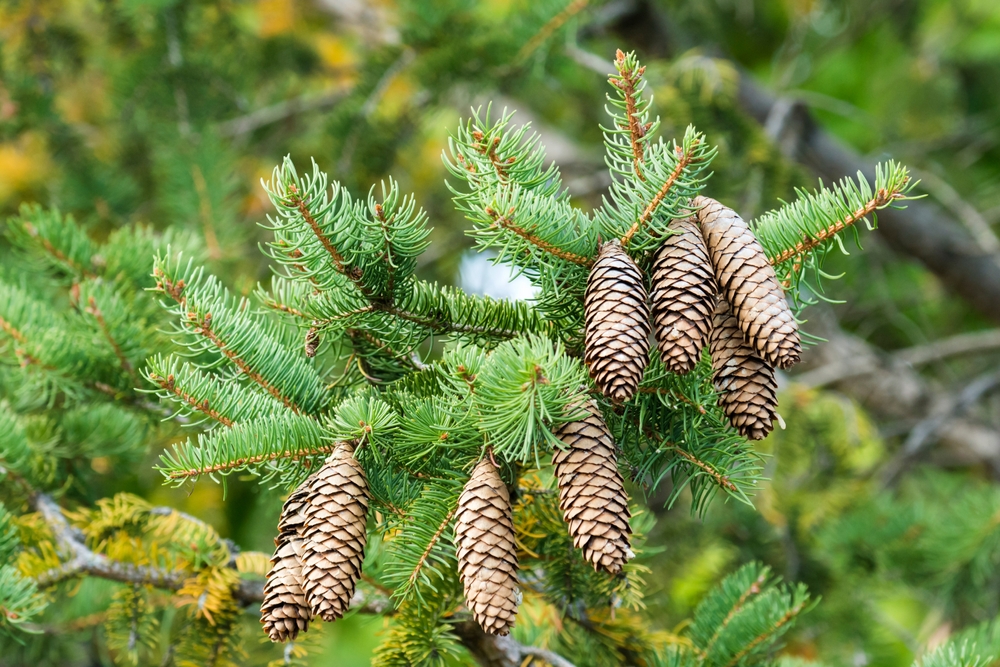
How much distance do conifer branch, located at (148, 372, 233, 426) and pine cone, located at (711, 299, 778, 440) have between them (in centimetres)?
51

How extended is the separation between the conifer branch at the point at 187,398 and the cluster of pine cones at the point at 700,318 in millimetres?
403

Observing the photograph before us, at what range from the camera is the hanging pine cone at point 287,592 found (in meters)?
0.71

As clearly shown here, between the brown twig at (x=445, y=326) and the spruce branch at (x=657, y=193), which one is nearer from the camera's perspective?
the spruce branch at (x=657, y=193)

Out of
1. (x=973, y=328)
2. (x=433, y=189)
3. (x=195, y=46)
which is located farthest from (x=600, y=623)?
(x=973, y=328)

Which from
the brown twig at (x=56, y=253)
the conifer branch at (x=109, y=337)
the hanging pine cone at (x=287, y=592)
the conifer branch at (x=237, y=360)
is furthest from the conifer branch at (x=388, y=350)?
the brown twig at (x=56, y=253)

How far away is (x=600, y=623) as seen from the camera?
1069mm

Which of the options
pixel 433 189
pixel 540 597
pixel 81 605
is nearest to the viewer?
pixel 540 597

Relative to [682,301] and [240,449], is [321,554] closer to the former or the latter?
[240,449]

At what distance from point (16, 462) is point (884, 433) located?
2649 millimetres

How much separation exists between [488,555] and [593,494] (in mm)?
109

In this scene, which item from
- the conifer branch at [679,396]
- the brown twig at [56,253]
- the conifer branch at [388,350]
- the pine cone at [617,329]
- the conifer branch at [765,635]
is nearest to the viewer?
the pine cone at [617,329]

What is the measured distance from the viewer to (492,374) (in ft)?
2.26

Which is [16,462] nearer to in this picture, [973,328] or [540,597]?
[540,597]

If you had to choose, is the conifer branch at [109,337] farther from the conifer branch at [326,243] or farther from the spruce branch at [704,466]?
the spruce branch at [704,466]
